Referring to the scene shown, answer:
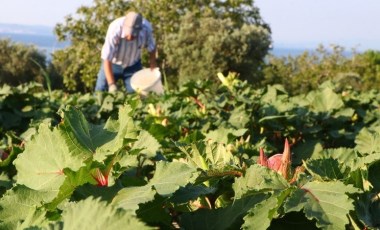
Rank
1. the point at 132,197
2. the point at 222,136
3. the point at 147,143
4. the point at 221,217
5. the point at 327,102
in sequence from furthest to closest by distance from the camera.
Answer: the point at 327,102 < the point at 222,136 < the point at 147,143 < the point at 221,217 < the point at 132,197

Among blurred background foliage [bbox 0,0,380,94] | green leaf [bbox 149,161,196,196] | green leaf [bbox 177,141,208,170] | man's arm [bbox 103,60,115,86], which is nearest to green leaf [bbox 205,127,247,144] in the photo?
green leaf [bbox 177,141,208,170]

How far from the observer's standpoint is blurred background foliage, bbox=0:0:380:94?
68.9ft

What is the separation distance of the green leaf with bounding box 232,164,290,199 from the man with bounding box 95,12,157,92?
6.82 meters

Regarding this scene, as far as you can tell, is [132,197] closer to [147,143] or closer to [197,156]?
[197,156]

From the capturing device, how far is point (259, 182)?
111 centimetres

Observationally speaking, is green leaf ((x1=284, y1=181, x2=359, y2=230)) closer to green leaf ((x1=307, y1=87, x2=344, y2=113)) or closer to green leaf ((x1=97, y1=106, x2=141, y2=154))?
green leaf ((x1=97, y1=106, x2=141, y2=154))

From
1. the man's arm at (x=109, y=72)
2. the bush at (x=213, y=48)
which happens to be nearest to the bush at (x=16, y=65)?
the bush at (x=213, y=48)

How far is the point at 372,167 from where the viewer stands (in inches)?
45.6

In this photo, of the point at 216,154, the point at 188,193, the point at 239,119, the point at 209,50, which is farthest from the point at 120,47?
the point at 209,50

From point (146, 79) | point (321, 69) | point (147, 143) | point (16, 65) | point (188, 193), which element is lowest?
point (16, 65)

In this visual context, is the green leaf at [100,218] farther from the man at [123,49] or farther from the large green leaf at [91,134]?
the man at [123,49]

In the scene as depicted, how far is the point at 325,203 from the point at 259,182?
144mm

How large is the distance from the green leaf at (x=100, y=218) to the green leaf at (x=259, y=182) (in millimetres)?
362

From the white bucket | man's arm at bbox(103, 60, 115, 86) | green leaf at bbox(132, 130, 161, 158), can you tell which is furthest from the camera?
man's arm at bbox(103, 60, 115, 86)
